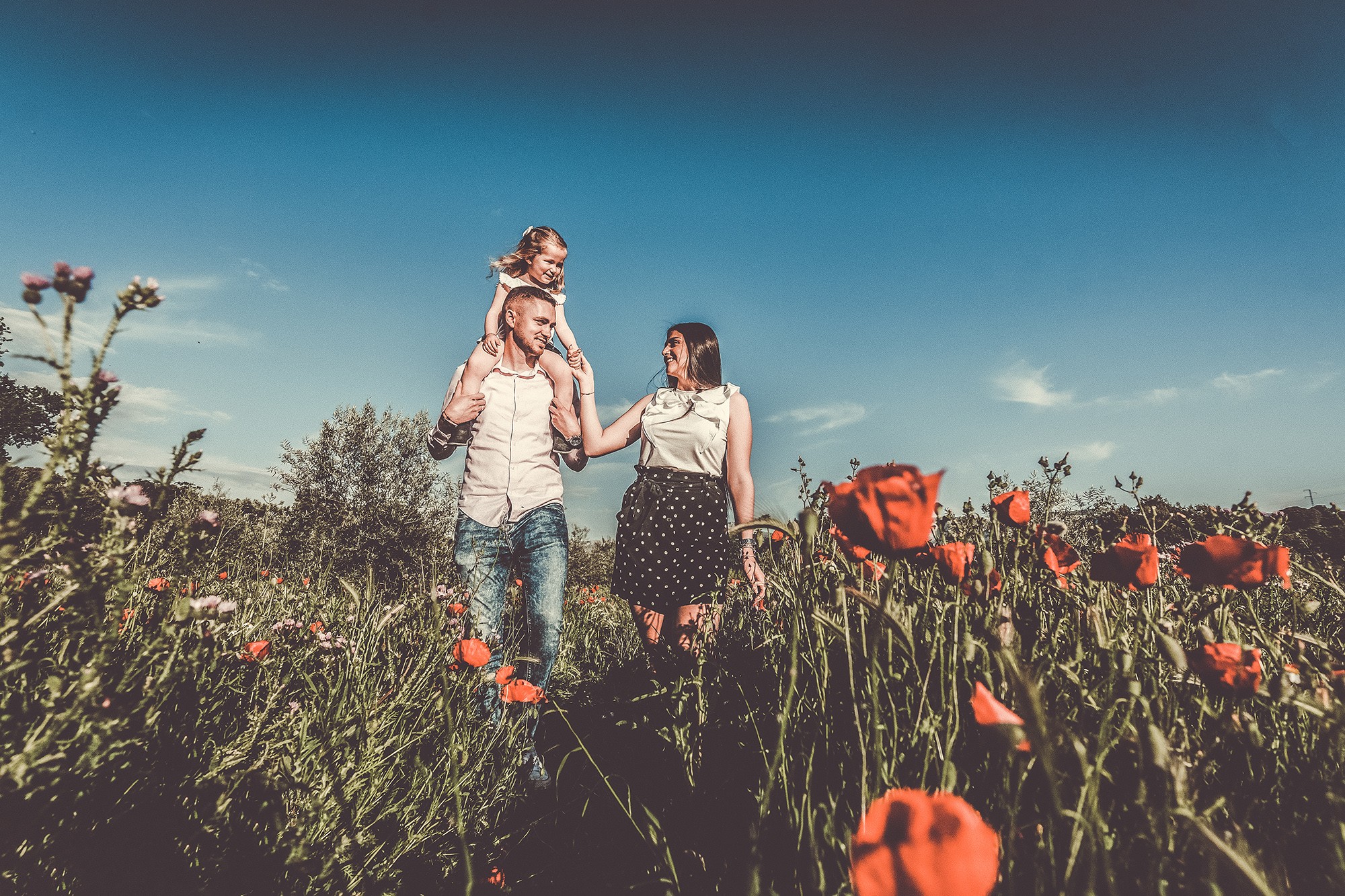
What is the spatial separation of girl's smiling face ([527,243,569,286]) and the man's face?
1758 mm

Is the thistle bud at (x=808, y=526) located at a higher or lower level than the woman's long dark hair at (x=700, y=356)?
lower

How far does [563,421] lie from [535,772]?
1605 millimetres

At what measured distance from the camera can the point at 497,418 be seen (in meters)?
2.92

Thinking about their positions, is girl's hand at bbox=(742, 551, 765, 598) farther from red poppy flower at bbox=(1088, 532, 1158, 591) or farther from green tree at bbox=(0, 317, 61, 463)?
green tree at bbox=(0, 317, 61, 463)

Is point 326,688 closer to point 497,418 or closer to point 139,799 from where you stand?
point 139,799

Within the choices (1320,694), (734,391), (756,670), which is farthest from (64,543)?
(734,391)

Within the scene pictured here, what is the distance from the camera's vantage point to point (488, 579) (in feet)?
8.81

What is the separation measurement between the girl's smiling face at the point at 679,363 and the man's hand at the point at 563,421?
0.78 meters

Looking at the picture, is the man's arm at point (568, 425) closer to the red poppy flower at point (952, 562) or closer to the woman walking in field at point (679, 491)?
the woman walking in field at point (679, 491)

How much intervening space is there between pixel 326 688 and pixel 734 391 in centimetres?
241

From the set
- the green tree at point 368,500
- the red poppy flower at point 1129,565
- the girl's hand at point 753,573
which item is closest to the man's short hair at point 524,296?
the girl's hand at point 753,573

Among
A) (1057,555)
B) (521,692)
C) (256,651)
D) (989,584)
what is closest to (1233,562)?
(1057,555)

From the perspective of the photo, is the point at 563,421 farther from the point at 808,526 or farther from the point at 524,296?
the point at 808,526

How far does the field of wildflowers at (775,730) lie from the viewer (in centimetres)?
81
